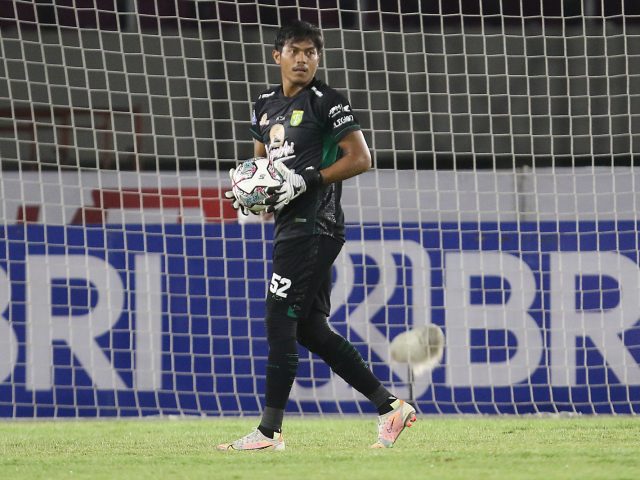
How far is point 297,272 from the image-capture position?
4582 mm

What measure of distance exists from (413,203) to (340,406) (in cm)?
143

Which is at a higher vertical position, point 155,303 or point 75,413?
point 155,303

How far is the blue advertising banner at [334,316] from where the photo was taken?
727 cm

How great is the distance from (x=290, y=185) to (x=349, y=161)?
245mm

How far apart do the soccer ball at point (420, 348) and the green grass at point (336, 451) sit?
26.1 inches

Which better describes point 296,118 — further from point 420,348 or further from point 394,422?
point 420,348

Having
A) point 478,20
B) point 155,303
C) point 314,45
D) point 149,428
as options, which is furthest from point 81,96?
point 314,45

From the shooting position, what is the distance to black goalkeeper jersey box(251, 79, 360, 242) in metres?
4.59

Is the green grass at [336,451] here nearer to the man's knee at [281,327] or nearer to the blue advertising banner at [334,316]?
the man's knee at [281,327]

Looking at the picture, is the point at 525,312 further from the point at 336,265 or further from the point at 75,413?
the point at 75,413

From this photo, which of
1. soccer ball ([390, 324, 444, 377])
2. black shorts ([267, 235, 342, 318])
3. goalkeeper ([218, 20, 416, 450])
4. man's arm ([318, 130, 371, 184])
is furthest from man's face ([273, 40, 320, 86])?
soccer ball ([390, 324, 444, 377])

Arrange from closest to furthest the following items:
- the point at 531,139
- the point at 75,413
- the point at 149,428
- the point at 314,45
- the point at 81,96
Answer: the point at 314,45, the point at 149,428, the point at 75,413, the point at 531,139, the point at 81,96

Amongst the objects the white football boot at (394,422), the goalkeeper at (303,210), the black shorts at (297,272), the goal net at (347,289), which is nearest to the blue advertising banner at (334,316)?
the goal net at (347,289)

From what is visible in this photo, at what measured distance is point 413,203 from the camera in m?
7.92
